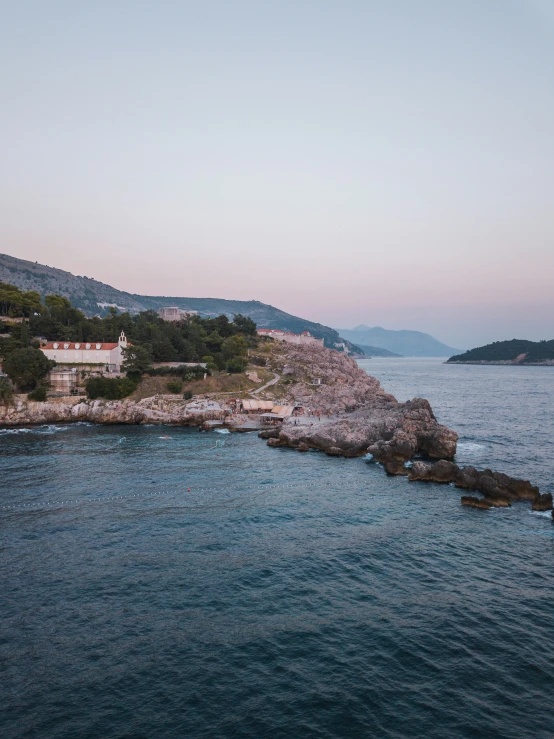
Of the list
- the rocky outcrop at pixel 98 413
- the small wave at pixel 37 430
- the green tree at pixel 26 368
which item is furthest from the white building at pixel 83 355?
the small wave at pixel 37 430

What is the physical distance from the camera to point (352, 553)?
30875 mm

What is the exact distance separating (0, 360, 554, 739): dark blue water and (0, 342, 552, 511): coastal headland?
3.30 m

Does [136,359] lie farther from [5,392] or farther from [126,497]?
[126,497]

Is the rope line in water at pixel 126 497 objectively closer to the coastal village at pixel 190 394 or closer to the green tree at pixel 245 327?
the coastal village at pixel 190 394

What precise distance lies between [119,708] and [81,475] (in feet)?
109

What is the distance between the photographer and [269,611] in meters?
24.3

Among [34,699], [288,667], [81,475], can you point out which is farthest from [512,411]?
[34,699]

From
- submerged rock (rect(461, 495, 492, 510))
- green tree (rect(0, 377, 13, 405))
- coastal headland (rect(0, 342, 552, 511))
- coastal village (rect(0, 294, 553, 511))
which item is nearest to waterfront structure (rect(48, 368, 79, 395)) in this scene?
coastal village (rect(0, 294, 553, 511))

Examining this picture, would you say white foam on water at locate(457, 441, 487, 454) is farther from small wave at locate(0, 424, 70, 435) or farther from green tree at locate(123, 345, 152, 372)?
green tree at locate(123, 345, 152, 372)

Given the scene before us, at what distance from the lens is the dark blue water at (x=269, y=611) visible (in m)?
17.8

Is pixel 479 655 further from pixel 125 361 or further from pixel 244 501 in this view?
A: pixel 125 361

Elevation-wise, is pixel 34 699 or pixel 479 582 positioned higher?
pixel 479 582

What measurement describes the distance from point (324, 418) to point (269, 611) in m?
56.4

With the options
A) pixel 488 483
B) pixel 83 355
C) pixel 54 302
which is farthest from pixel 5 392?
pixel 488 483
